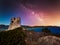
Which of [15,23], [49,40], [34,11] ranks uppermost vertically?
[34,11]

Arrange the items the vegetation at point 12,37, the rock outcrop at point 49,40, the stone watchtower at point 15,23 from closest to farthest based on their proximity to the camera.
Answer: the rock outcrop at point 49,40 → the vegetation at point 12,37 → the stone watchtower at point 15,23

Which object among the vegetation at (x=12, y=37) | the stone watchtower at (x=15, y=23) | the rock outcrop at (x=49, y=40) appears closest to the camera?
the rock outcrop at (x=49, y=40)

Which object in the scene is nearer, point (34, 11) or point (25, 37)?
point (25, 37)

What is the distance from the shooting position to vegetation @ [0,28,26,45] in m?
3.23

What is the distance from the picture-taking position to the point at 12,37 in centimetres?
325

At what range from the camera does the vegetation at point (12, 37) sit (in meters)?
3.23

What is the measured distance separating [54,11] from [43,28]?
0.38 metres

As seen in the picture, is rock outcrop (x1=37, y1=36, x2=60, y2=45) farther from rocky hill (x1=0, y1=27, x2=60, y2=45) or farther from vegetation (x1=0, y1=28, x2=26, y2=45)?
vegetation (x1=0, y1=28, x2=26, y2=45)

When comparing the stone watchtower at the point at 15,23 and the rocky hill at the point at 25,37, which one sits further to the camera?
the stone watchtower at the point at 15,23

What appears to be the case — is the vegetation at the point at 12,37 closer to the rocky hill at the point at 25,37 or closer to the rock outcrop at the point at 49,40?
the rocky hill at the point at 25,37

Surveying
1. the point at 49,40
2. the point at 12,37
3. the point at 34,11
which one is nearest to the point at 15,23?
the point at 12,37

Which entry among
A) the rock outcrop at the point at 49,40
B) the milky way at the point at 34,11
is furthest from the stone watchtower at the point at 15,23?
the rock outcrop at the point at 49,40

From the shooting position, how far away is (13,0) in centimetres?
344

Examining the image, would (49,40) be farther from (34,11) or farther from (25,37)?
(34,11)
